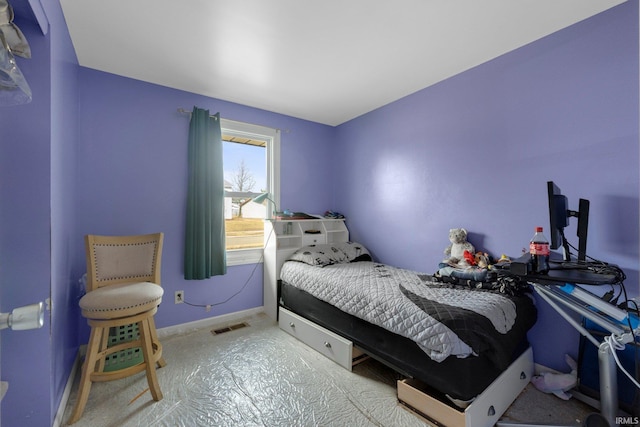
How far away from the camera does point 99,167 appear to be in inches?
91.4

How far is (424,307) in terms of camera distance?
162 centimetres

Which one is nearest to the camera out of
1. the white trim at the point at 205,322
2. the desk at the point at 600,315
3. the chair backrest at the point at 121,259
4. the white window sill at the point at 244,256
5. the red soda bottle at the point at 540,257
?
the desk at the point at 600,315

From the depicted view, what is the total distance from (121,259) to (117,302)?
1.67ft

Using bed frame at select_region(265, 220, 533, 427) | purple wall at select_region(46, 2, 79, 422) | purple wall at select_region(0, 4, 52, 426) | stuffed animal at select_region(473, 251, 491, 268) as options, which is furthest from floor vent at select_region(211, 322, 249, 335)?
stuffed animal at select_region(473, 251, 491, 268)

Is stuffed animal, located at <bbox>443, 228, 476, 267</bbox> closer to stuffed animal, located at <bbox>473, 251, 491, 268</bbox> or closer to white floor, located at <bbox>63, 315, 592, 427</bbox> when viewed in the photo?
stuffed animal, located at <bbox>473, 251, 491, 268</bbox>

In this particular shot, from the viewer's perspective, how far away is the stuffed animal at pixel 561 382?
1.71 m

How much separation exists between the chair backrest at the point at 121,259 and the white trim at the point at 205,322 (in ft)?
2.64

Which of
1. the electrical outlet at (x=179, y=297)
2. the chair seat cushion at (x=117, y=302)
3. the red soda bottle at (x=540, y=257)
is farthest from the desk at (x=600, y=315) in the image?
the electrical outlet at (x=179, y=297)

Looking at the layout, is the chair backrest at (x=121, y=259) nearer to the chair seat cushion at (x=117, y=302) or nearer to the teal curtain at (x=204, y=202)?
the chair seat cushion at (x=117, y=302)

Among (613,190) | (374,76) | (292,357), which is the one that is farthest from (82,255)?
(613,190)

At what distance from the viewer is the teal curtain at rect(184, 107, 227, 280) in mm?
2654

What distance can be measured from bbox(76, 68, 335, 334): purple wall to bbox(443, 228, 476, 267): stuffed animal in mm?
2040

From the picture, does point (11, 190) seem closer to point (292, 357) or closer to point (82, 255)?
point (82, 255)

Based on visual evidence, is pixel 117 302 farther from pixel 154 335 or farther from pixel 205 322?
pixel 205 322
